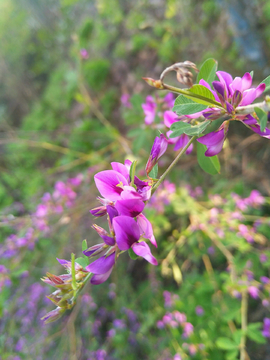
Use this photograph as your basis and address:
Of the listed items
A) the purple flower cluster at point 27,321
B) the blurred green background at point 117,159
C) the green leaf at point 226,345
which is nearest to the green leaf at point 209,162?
the blurred green background at point 117,159

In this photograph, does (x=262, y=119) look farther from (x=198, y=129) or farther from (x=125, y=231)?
(x=125, y=231)

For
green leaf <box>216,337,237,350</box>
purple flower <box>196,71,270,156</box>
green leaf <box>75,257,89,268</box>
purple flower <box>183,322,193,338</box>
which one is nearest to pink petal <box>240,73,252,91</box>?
purple flower <box>196,71,270,156</box>

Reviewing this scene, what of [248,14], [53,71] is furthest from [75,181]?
[53,71]

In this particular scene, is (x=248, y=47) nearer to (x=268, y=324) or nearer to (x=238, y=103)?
(x=238, y=103)

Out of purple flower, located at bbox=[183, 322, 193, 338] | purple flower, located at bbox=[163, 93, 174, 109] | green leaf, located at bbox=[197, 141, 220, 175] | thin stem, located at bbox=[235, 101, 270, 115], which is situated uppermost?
thin stem, located at bbox=[235, 101, 270, 115]

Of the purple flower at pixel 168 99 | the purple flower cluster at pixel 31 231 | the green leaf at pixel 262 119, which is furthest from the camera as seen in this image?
the purple flower cluster at pixel 31 231

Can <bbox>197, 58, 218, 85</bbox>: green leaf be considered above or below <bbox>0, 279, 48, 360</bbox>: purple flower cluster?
above

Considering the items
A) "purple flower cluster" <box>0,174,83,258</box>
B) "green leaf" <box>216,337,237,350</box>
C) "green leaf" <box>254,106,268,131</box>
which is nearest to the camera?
"green leaf" <box>254,106,268,131</box>

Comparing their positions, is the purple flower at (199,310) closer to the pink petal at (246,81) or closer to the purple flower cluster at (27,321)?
the purple flower cluster at (27,321)

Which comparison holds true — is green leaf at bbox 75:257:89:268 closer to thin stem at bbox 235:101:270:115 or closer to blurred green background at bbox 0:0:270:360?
thin stem at bbox 235:101:270:115
